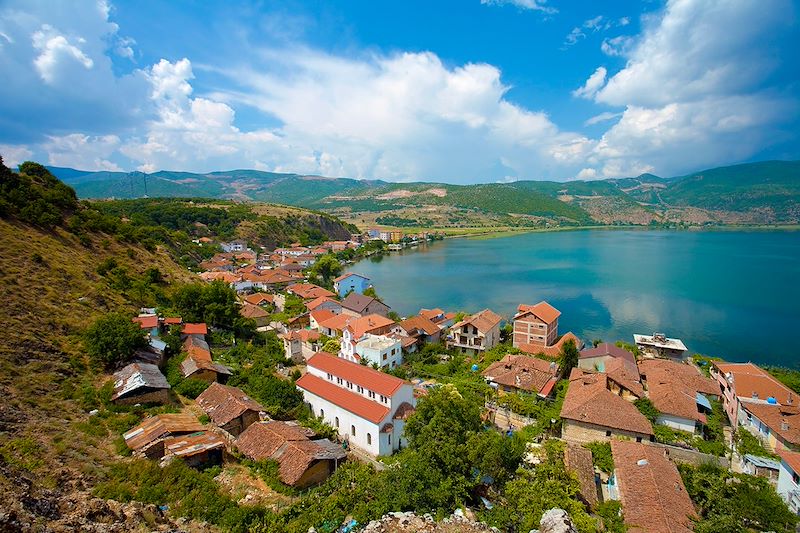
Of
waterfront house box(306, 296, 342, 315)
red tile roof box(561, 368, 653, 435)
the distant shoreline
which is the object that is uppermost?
red tile roof box(561, 368, 653, 435)

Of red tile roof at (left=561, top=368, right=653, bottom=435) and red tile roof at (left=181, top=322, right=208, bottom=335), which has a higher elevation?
red tile roof at (left=181, top=322, right=208, bottom=335)

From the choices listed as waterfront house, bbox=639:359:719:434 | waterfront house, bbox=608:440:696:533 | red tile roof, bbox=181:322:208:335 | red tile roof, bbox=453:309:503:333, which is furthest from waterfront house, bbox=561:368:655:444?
red tile roof, bbox=181:322:208:335

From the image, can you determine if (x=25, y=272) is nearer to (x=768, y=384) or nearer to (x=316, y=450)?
(x=316, y=450)

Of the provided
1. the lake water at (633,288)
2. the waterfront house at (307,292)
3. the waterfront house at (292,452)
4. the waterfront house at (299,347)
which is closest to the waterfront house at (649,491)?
the waterfront house at (292,452)

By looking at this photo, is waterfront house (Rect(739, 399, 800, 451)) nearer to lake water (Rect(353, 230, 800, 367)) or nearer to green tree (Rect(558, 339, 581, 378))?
green tree (Rect(558, 339, 581, 378))

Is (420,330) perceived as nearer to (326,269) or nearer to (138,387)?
(138,387)

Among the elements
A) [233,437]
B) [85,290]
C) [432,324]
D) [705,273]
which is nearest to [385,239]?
[705,273]

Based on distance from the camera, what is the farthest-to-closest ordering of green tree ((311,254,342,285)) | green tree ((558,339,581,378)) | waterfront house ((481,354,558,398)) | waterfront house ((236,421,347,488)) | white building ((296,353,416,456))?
green tree ((311,254,342,285)) < green tree ((558,339,581,378)) < waterfront house ((481,354,558,398)) < white building ((296,353,416,456)) < waterfront house ((236,421,347,488))
